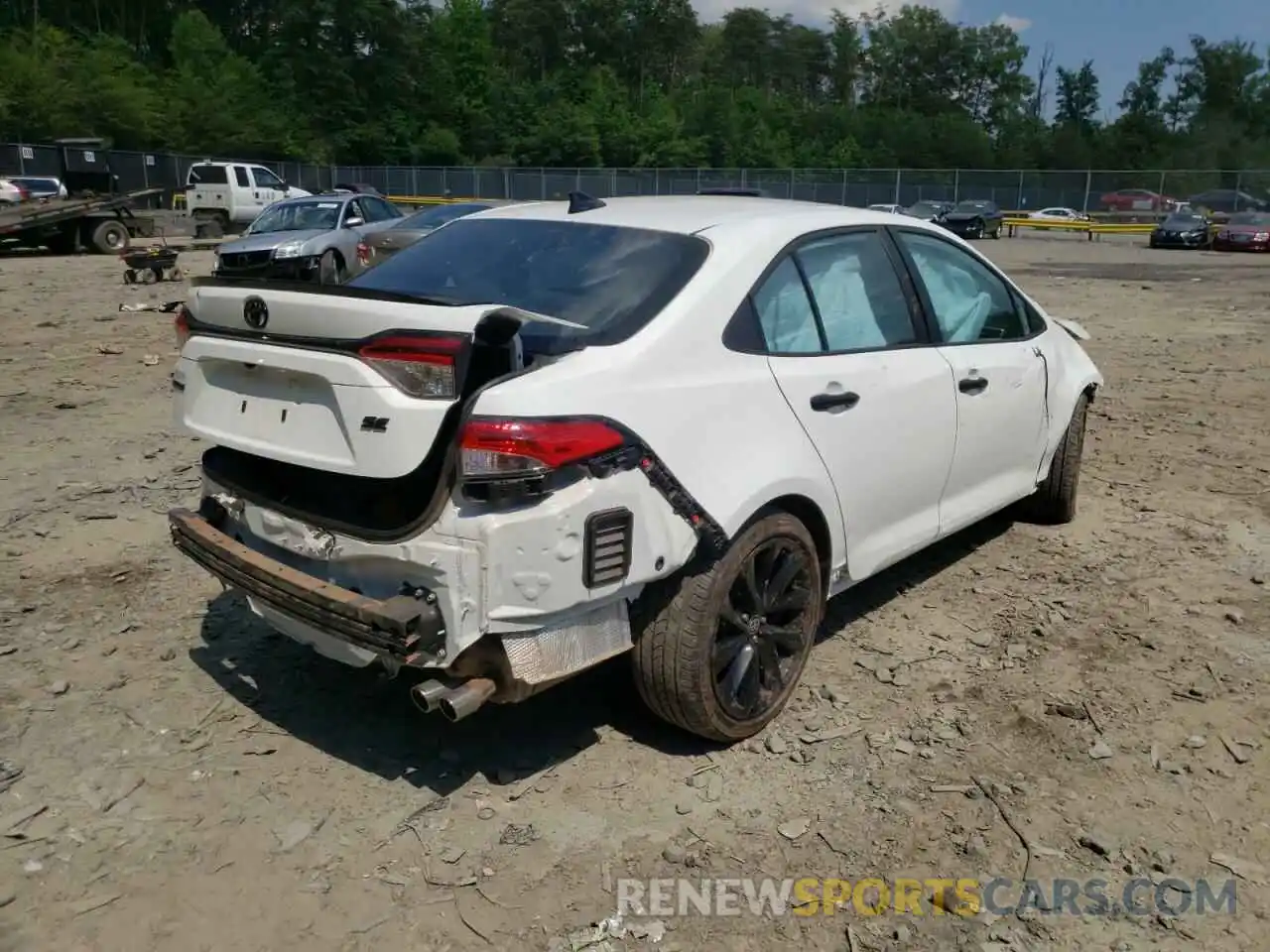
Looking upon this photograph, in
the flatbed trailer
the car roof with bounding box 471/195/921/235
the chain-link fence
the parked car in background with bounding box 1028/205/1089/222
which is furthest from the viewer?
the chain-link fence

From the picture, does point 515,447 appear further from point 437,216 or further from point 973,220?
point 973,220

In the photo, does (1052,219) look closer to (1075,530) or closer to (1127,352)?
(1127,352)

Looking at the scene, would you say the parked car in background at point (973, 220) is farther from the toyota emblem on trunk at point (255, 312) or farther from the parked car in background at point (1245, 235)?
the toyota emblem on trunk at point (255, 312)

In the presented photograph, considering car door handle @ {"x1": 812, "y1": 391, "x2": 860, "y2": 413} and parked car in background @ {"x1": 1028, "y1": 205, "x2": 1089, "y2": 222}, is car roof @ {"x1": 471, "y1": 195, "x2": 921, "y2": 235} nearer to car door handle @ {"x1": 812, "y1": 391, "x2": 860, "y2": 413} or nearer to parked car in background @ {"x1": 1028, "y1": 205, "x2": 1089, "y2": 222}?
car door handle @ {"x1": 812, "y1": 391, "x2": 860, "y2": 413}

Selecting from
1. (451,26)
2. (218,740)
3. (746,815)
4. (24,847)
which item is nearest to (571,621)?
(746,815)

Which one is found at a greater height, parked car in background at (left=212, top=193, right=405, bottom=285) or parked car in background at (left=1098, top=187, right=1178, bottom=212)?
parked car in background at (left=1098, top=187, right=1178, bottom=212)

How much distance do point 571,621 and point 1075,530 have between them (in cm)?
364

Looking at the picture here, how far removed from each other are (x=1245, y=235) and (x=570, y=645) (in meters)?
34.4

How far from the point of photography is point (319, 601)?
301cm

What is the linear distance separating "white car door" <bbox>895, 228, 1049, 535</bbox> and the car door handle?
29.9 inches

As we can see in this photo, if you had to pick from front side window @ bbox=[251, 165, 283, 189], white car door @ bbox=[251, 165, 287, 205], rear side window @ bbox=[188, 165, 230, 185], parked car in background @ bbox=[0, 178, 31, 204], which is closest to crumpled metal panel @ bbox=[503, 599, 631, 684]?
parked car in background @ bbox=[0, 178, 31, 204]

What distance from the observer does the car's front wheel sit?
10.3 ft

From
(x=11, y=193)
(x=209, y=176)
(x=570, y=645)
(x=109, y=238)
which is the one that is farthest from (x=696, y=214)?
(x=209, y=176)

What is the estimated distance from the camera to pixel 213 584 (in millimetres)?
4719
